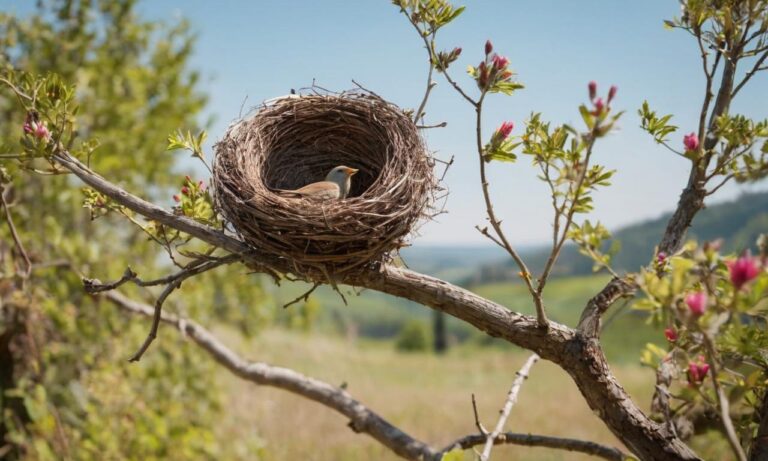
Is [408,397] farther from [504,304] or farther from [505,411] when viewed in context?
[505,411]

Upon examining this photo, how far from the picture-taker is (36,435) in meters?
4.59

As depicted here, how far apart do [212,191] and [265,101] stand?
54 centimetres

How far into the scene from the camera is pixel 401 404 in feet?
33.0

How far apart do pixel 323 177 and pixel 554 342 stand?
62.6 inches

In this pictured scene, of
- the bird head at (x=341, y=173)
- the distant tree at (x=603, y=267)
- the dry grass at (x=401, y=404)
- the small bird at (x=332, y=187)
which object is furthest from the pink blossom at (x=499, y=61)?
the dry grass at (x=401, y=404)

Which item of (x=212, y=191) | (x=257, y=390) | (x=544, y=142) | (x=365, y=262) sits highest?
(x=257, y=390)

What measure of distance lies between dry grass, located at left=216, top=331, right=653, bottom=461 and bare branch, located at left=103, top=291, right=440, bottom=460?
340 centimetres

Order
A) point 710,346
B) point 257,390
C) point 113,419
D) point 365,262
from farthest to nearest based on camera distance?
1. point 257,390
2. point 113,419
3. point 365,262
4. point 710,346

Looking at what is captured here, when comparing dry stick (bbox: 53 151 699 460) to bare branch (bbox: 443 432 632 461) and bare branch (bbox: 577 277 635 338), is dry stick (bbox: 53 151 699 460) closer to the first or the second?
bare branch (bbox: 577 277 635 338)

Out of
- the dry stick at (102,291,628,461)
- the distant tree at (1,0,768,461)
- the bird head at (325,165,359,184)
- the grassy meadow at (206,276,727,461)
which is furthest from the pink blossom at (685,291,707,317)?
the bird head at (325,165,359,184)

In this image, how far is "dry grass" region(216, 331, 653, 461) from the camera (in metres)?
7.19

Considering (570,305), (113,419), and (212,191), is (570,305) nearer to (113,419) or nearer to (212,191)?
(113,419)

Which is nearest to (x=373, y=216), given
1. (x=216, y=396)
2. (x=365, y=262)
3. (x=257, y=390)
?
(x=365, y=262)

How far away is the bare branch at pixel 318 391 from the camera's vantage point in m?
2.59
